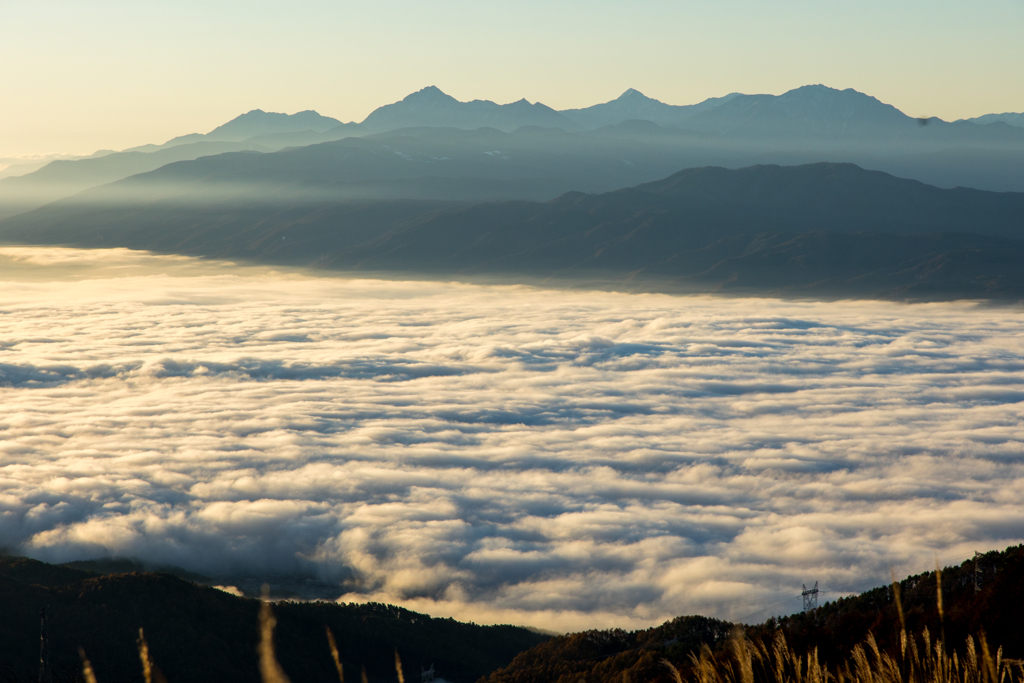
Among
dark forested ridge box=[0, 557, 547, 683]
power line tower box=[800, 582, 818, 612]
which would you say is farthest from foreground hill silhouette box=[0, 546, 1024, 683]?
power line tower box=[800, 582, 818, 612]

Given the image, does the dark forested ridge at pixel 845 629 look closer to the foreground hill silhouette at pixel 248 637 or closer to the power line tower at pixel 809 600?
the foreground hill silhouette at pixel 248 637

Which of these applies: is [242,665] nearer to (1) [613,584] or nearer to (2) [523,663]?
(2) [523,663]

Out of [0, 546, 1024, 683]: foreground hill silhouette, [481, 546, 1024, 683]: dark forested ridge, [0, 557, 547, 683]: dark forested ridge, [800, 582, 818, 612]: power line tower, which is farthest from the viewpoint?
[0, 557, 547, 683]: dark forested ridge

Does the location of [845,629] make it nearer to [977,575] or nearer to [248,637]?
[977,575]

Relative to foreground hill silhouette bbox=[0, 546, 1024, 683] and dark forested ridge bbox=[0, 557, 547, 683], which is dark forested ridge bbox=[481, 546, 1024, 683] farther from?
dark forested ridge bbox=[0, 557, 547, 683]

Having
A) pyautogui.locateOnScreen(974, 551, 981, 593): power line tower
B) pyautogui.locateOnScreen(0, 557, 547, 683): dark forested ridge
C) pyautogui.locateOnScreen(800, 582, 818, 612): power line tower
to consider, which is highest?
pyautogui.locateOnScreen(974, 551, 981, 593): power line tower

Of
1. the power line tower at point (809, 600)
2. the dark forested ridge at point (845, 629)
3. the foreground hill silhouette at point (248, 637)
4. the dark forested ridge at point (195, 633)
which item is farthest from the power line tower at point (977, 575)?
the dark forested ridge at point (195, 633)

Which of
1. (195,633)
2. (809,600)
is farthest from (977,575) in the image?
(195,633)
